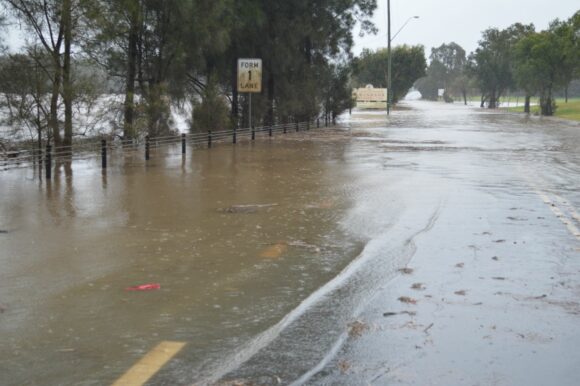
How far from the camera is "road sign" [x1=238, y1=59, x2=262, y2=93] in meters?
36.4

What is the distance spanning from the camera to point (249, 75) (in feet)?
120

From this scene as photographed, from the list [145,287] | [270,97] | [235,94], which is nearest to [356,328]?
[145,287]

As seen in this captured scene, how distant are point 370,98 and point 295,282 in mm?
99668

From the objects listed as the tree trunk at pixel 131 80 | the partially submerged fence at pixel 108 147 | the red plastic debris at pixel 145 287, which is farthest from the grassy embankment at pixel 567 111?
the red plastic debris at pixel 145 287

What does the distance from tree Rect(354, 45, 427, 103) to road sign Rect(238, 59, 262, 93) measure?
80.7 meters

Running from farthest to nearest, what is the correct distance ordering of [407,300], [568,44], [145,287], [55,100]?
[568,44]
[55,100]
[145,287]
[407,300]

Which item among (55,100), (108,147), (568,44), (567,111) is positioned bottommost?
(108,147)

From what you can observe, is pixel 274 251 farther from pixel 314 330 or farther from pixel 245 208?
pixel 245 208

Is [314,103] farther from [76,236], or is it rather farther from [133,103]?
[76,236]

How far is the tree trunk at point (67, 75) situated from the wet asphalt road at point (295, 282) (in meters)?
11.1

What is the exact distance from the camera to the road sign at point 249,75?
119ft

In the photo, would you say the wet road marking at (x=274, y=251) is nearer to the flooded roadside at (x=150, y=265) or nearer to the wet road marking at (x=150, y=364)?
the flooded roadside at (x=150, y=265)

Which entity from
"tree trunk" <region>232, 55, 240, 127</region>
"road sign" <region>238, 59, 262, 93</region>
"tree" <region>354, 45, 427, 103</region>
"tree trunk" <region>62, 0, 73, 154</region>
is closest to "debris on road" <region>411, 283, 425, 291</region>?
"tree trunk" <region>62, 0, 73, 154</region>

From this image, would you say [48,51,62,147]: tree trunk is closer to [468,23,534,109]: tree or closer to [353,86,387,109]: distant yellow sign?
[353,86,387,109]: distant yellow sign
